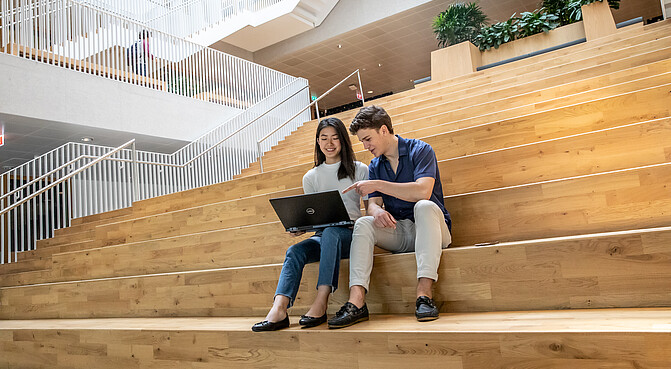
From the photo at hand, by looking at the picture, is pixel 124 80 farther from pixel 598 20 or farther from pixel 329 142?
pixel 598 20

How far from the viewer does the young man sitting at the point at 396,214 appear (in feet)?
6.03

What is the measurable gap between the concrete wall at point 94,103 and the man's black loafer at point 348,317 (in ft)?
16.7

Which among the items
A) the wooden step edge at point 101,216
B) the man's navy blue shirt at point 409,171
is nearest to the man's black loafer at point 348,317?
the man's navy blue shirt at point 409,171

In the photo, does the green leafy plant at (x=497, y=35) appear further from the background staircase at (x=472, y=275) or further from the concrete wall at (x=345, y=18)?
the concrete wall at (x=345, y=18)

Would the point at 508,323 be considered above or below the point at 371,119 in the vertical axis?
below

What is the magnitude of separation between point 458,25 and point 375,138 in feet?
17.3

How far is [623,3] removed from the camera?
953cm

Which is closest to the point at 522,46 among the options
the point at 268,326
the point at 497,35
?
the point at 497,35

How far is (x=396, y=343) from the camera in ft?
5.24

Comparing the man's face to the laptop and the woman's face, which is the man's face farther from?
the laptop

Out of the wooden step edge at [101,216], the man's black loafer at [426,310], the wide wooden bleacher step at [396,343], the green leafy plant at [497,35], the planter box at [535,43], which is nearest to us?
the wide wooden bleacher step at [396,343]

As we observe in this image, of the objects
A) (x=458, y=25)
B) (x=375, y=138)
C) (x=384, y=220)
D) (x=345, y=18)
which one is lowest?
(x=384, y=220)

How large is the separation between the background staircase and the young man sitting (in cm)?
9

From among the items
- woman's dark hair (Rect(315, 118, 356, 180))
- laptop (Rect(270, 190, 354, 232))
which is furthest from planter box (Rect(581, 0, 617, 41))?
laptop (Rect(270, 190, 354, 232))
